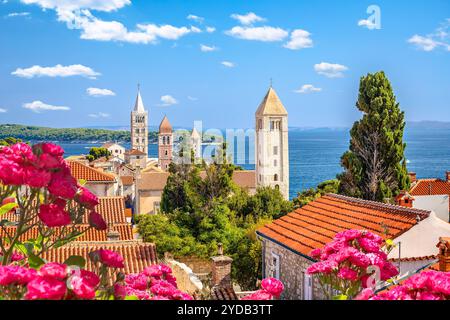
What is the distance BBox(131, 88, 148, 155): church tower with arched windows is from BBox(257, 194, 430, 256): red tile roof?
379ft

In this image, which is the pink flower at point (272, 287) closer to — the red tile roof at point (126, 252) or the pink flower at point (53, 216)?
the pink flower at point (53, 216)

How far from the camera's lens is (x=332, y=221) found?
11930 millimetres

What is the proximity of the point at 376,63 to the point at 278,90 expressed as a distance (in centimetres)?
4396

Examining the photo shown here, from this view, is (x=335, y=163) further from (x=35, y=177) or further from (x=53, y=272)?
(x=53, y=272)

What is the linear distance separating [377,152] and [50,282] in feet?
73.0

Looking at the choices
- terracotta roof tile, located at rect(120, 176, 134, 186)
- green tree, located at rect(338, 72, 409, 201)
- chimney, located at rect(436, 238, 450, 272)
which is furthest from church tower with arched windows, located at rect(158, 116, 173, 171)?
chimney, located at rect(436, 238, 450, 272)

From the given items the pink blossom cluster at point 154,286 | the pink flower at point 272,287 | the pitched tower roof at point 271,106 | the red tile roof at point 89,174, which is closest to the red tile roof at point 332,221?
the pink blossom cluster at point 154,286

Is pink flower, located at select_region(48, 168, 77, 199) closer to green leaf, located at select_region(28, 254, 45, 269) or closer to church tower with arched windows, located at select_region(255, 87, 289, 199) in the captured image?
green leaf, located at select_region(28, 254, 45, 269)

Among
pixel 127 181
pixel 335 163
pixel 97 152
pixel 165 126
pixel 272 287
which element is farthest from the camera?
pixel 335 163

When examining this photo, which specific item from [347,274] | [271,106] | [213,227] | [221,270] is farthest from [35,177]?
[271,106]

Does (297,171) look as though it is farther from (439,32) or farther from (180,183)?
(439,32)

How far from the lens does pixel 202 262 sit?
75.9 feet

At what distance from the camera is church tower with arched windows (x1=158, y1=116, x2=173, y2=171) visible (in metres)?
115

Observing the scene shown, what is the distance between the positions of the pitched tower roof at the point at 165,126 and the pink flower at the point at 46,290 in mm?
114304
